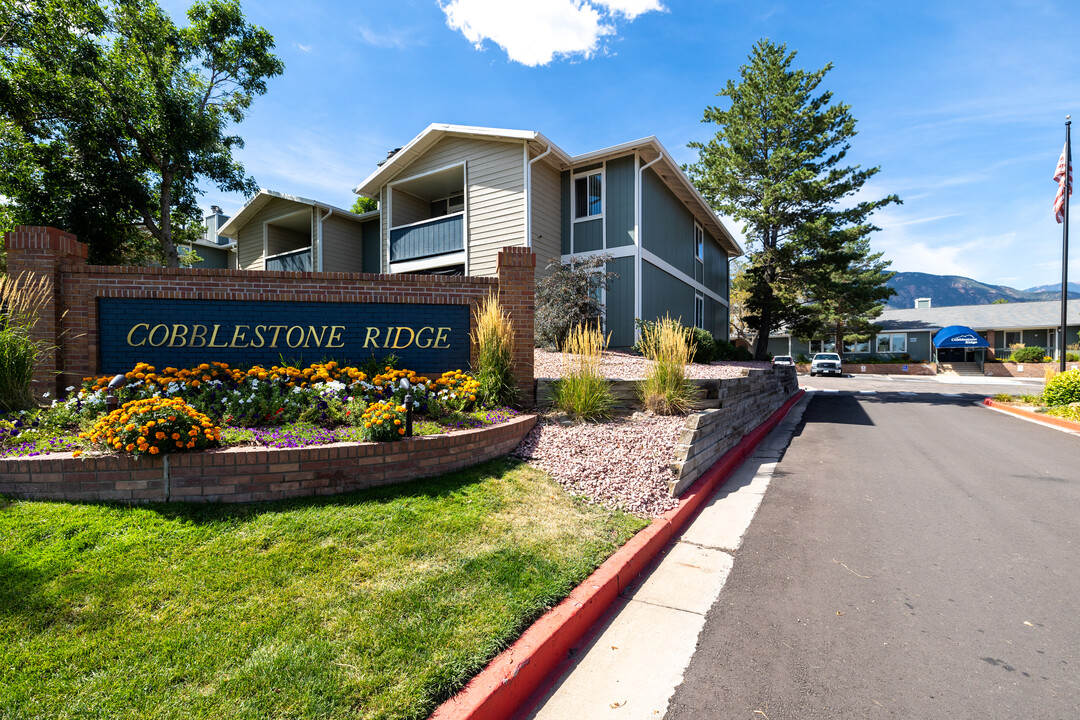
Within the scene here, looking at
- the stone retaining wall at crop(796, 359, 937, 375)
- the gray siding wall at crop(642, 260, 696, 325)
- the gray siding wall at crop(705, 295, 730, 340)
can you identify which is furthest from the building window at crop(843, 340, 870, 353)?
the gray siding wall at crop(642, 260, 696, 325)

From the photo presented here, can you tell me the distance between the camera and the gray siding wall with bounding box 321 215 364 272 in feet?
57.3

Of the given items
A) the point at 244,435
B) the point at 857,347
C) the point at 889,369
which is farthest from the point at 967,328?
the point at 244,435

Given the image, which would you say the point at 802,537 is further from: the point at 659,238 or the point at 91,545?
the point at 659,238

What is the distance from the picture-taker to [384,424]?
13.6 ft

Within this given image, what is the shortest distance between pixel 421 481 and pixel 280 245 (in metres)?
19.1

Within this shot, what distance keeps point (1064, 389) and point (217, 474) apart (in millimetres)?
16658

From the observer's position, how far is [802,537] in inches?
165

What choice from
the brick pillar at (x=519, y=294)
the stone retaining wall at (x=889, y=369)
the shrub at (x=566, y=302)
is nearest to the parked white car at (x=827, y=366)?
the stone retaining wall at (x=889, y=369)

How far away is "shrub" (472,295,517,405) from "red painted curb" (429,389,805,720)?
8.40ft

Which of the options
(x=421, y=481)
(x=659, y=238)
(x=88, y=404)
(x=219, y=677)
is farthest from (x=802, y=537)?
(x=659, y=238)

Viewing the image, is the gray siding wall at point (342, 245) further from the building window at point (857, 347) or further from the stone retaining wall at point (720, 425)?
the building window at point (857, 347)

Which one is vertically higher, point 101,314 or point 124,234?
point 124,234

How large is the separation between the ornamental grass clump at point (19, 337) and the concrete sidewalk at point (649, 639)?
5783 mm

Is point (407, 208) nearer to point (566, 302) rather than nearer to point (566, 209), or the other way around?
point (566, 209)
